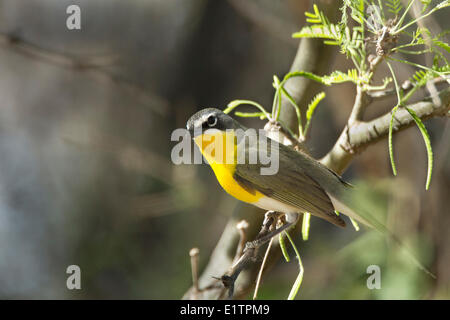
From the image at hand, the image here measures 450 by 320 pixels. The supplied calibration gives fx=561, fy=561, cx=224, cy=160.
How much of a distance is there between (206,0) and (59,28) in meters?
1.49

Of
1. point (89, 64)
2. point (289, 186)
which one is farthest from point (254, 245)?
point (89, 64)

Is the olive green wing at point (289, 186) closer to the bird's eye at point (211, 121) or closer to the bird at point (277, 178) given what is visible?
the bird at point (277, 178)

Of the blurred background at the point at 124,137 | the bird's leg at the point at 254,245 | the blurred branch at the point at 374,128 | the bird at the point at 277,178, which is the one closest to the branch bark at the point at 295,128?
the blurred branch at the point at 374,128

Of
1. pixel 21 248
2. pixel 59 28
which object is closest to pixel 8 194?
Answer: pixel 21 248

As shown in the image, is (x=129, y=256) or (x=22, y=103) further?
(x=22, y=103)

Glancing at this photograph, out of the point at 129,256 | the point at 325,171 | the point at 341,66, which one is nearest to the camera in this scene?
the point at 325,171

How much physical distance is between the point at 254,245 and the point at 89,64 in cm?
170

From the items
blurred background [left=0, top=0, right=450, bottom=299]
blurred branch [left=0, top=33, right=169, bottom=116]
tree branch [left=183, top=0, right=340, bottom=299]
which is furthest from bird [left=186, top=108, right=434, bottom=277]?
blurred background [left=0, top=0, right=450, bottom=299]

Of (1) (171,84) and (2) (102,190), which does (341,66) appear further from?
(2) (102,190)

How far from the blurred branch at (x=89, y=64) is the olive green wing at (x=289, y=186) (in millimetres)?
1217

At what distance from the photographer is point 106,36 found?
222 inches

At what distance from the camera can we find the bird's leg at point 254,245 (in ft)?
5.44

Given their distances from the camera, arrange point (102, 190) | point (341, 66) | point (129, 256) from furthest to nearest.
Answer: point (102, 190)
point (129, 256)
point (341, 66)

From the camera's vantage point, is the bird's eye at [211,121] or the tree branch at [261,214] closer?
the bird's eye at [211,121]
